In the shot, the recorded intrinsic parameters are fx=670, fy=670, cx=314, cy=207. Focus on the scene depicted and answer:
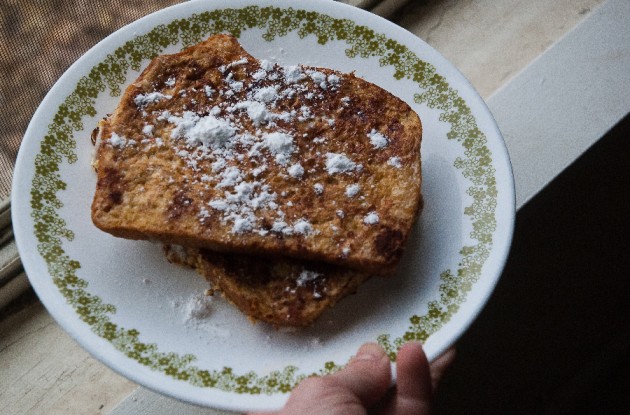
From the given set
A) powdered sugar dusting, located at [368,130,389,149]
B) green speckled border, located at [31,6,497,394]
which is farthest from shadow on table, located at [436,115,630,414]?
powdered sugar dusting, located at [368,130,389,149]

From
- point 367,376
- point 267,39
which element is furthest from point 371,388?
point 267,39

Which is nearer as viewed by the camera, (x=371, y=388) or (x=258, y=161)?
(x=371, y=388)

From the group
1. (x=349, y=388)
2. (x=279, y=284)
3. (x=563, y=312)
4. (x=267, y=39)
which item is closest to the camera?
(x=349, y=388)

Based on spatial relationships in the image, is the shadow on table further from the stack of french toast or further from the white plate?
the stack of french toast

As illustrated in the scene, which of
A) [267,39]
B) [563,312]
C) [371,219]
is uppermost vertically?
[267,39]

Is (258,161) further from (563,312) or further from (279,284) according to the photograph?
(563,312)

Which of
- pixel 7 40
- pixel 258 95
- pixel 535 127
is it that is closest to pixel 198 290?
pixel 258 95

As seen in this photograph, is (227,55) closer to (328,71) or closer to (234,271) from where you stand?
(328,71)

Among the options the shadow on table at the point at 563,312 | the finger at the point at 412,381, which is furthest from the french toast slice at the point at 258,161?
the shadow on table at the point at 563,312
